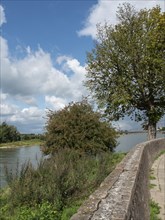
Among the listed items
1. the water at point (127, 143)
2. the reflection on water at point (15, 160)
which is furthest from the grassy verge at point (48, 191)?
the water at point (127, 143)

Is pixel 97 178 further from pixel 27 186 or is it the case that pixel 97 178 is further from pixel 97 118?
pixel 97 118

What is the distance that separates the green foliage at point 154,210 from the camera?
27.3 ft

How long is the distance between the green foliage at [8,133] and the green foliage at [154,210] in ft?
362

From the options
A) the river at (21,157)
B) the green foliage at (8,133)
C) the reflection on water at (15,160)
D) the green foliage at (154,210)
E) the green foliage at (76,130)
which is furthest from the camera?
the green foliage at (8,133)

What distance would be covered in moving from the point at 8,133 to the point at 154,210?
385 ft

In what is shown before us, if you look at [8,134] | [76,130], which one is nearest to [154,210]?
[76,130]

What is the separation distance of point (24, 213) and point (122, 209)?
4.68 meters

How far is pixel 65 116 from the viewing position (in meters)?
20.4

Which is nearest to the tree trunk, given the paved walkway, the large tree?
the large tree

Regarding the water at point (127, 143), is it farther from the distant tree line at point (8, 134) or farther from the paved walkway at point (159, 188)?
the distant tree line at point (8, 134)

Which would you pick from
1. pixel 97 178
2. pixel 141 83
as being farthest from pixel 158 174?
pixel 141 83

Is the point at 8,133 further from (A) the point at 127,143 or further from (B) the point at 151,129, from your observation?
(B) the point at 151,129

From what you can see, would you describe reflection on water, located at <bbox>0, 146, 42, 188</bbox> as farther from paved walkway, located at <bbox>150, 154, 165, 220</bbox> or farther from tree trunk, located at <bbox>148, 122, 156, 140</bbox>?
tree trunk, located at <bbox>148, 122, 156, 140</bbox>

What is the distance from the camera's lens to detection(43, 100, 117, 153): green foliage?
65.7ft
